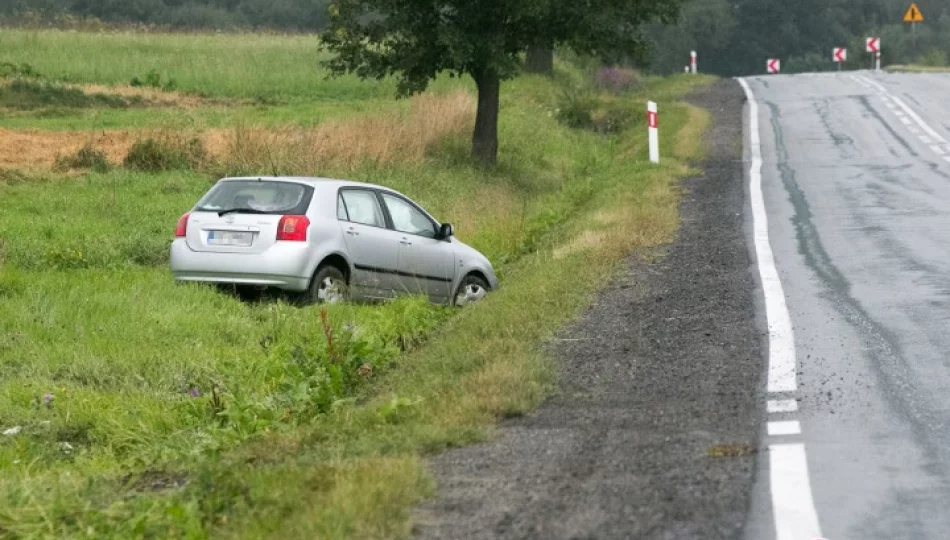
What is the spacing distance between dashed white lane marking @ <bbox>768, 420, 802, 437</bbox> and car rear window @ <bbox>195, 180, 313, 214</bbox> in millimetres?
7635

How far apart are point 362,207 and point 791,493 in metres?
9.51

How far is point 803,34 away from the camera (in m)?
98.4

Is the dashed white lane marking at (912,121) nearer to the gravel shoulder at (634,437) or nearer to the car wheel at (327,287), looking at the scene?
the car wheel at (327,287)

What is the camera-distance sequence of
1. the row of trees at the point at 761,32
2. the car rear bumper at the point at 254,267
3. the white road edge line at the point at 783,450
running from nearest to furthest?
1. the white road edge line at the point at 783,450
2. the car rear bumper at the point at 254,267
3. the row of trees at the point at 761,32

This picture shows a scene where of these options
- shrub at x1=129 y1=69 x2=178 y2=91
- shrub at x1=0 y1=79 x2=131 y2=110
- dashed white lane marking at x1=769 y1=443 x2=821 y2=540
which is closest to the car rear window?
dashed white lane marking at x1=769 y1=443 x2=821 y2=540

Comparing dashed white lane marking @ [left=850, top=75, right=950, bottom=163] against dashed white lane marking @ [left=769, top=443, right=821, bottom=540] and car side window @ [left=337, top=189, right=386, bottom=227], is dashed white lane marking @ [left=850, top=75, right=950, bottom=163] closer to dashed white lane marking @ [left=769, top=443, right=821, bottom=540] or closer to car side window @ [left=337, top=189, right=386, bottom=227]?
car side window @ [left=337, top=189, right=386, bottom=227]

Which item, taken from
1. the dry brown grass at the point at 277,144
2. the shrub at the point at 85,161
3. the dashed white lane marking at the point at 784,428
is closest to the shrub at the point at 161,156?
the dry brown grass at the point at 277,144

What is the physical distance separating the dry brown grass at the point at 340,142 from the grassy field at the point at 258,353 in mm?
62

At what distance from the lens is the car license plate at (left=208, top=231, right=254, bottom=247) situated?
14.6 metres

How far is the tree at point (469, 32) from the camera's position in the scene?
87.5 ft

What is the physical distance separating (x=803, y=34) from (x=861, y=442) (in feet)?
310

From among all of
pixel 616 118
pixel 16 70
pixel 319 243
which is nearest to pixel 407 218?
pixel 319 243

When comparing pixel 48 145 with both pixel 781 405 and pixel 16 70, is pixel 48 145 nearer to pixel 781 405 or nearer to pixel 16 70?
pixel 16 70

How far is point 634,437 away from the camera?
25.1 ft
